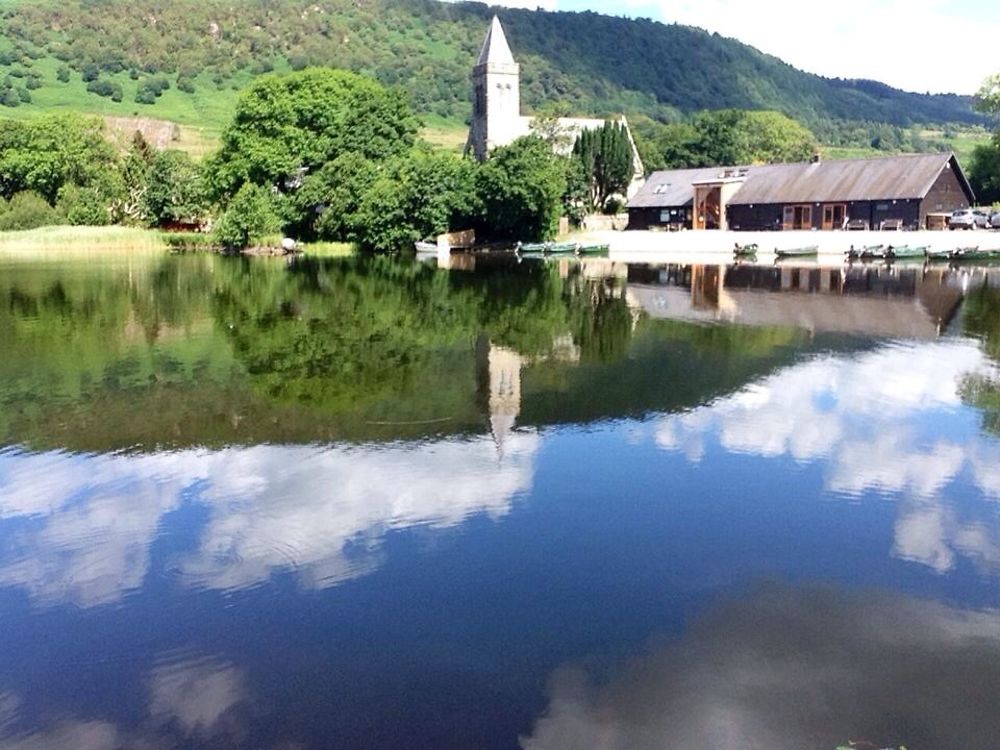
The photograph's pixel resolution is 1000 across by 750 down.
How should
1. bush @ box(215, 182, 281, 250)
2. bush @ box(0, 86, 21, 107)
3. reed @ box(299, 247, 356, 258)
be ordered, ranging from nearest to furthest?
reed @ box(299, 247, 356, 258) < bush @ box(215, 182, 281, 250) < bush @ box(0, 86, 21, 107)

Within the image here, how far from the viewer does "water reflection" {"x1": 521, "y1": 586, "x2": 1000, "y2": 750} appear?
608 cm

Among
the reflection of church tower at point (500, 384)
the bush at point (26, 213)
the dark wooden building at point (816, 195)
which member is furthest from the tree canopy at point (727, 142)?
the reflection of church tower at point (500, 384)

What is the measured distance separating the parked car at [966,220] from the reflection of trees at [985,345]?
27.9 meters

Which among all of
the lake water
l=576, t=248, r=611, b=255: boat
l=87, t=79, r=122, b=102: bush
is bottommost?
the lake water

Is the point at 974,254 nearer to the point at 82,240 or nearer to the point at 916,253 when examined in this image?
the point at 916,253

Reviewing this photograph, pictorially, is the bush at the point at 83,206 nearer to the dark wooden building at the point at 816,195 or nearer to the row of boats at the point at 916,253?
the dark wooden building at the point at 816,195

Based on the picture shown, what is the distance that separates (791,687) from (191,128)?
12693 centimetres

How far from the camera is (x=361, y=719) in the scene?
6230 millimetres

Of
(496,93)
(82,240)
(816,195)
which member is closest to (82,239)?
(82,240)

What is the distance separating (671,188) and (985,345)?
5619 cm

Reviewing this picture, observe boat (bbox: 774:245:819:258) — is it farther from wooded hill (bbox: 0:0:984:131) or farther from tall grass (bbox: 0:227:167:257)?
wooded hill (bbox: 0:0:984:131)

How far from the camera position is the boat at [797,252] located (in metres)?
50.5

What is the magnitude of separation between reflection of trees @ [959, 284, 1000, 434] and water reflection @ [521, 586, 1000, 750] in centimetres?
712

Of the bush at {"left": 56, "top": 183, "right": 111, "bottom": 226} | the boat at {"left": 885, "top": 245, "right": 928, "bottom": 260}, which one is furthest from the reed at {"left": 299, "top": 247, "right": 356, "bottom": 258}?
the boat at {"left": 885, "top": 245, "right": 928, "bottom": 260}
